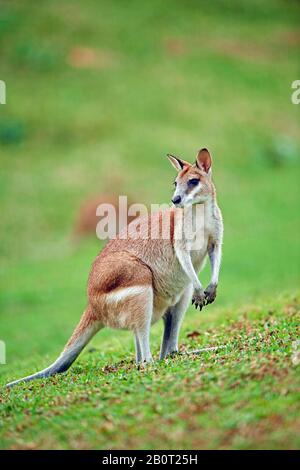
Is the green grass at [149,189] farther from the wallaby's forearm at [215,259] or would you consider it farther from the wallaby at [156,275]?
the wallaby's forearm at [215,259]

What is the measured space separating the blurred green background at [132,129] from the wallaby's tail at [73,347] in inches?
203

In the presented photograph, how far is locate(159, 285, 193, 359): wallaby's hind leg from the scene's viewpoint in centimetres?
833

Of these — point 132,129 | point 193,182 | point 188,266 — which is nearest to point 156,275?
point 188,266

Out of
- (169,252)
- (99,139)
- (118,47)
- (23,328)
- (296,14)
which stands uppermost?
(296,14)

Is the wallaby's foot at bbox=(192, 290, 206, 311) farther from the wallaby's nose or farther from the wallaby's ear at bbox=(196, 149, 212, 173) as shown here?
the wallaby's ear at bbox=(196, 149, 212, 173)

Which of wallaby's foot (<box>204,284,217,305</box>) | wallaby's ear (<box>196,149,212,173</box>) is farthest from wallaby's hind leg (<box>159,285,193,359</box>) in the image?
wallaby's ear (<box>196,149,212,173</box>)

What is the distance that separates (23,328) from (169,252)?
8.65 m

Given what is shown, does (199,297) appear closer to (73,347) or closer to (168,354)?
(168,354)

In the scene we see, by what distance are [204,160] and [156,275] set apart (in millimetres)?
1264

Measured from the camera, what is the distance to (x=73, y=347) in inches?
316

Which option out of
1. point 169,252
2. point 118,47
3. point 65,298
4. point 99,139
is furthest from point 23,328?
point 118,47

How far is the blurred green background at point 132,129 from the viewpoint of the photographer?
789 inches

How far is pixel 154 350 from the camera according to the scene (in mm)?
9461
